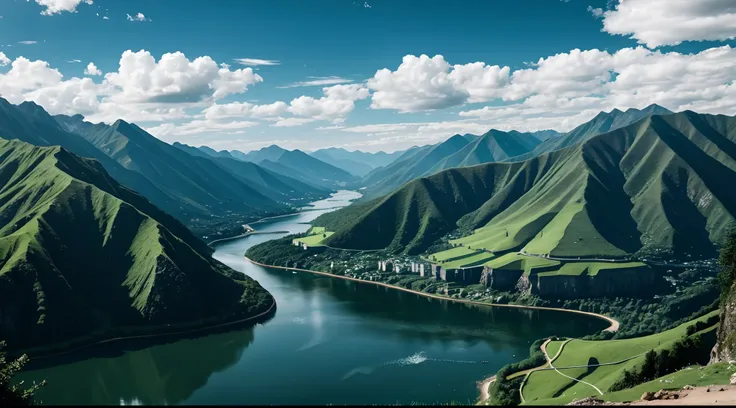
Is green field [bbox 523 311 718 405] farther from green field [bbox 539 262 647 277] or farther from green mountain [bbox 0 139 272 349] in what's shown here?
green mountain [bbox 0 139 272 349]

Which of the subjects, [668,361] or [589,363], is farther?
[589,363]

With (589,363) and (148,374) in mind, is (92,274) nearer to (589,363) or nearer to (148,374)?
(148,374)

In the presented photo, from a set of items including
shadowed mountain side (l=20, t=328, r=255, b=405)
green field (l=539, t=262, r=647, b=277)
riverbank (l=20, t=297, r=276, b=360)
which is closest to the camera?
shadowed mountain side (l=20, t=328, r=255, b=405)

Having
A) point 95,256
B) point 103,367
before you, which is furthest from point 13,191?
point 103,367

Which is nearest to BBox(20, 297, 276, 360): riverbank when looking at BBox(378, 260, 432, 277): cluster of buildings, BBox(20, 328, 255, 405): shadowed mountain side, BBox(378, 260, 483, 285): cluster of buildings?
BBox(20, 328, 255, 405): shadowed mountain side

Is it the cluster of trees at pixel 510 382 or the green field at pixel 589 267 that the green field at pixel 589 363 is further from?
the green field at pixel 589 267

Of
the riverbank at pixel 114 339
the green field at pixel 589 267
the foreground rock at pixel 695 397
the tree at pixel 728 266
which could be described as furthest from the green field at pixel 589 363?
the riverbank at pixel 114 339

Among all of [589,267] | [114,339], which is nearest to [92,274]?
[114,339]
